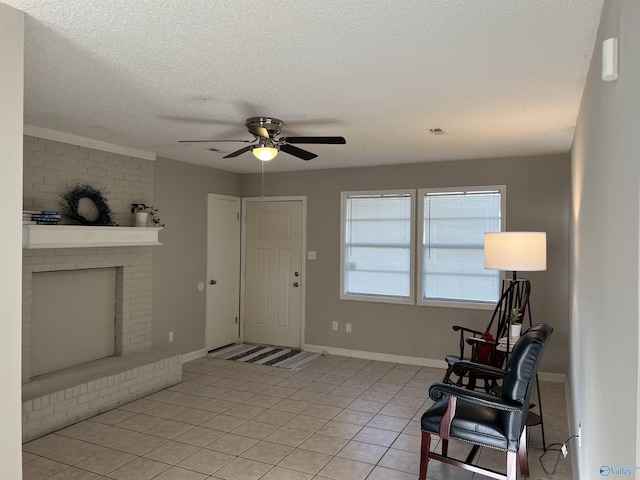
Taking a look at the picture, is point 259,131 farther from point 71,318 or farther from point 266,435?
point 71,318

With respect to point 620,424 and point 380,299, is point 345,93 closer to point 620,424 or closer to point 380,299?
point 620,424

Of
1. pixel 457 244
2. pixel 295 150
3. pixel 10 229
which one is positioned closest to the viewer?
pixel 10 229

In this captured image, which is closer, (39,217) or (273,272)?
(39,217)

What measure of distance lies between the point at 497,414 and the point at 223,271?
14.4 ft

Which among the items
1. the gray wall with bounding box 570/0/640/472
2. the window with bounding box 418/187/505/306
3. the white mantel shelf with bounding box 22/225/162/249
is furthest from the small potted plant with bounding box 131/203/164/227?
the gray wall with bounding box 570/0/640/472

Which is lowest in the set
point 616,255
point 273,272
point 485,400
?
point 485,400

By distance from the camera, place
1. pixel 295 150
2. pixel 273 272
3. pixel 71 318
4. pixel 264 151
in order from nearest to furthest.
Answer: pixel 264 151 < pixel 295 150 < pixel 71 318 < pixel 273 272

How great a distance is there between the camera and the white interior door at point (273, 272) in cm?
661

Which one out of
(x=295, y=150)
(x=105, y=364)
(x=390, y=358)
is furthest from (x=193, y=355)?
(x=295, y=150)

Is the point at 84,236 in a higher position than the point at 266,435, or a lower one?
higher

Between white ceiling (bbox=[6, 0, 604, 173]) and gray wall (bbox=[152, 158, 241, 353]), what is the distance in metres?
1.35

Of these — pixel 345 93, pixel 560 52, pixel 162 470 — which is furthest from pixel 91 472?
pixel 560 52

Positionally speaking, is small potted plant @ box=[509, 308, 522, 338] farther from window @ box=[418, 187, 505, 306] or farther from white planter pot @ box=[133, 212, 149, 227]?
white planter pot @ box=[133, 212, 149, 227]

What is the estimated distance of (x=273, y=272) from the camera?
676cm
